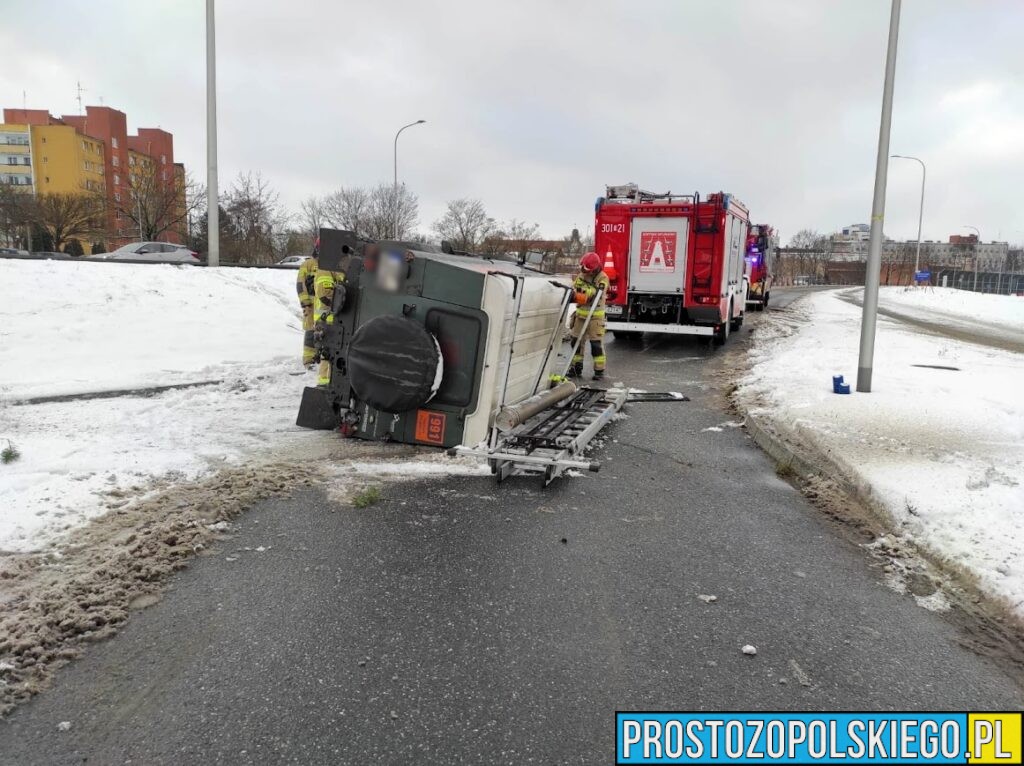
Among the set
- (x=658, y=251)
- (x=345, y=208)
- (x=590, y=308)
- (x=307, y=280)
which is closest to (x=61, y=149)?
(x=345, y=208)

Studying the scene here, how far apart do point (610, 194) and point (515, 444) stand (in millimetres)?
10026

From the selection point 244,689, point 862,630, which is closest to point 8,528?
point 244,689

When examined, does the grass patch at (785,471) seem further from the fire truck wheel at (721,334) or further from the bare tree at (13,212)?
the bare tree at (13,212)

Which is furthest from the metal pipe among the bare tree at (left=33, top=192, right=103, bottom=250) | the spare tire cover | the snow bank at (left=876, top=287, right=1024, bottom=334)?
the bare tree at (left=33, top=192, right=103, bottom=250)

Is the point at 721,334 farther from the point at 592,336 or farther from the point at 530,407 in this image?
the point at 530,407

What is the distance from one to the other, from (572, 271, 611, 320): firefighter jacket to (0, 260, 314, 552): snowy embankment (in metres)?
3.84

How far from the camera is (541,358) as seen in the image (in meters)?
6.82

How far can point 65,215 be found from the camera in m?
38.9

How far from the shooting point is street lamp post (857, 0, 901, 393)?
7.60 metres

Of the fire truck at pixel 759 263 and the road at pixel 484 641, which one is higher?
the fire truck at pixel 759 263

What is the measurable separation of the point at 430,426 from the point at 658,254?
951 cm

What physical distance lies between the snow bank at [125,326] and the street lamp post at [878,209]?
7908 millimetres

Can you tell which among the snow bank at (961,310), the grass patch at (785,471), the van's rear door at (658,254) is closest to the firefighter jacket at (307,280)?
the grass patch at (785,471)

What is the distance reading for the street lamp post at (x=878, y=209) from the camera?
760 centimetres
